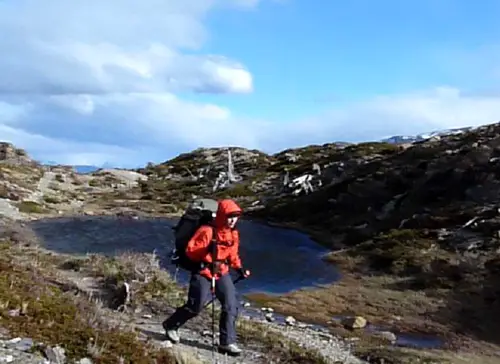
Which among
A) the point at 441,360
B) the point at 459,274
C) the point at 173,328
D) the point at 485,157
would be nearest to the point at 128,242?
the point at 459,274

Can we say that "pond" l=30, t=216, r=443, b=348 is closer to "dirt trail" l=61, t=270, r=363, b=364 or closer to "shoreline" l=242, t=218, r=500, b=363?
"shoreline" l=242, t=218, r=500, b=363

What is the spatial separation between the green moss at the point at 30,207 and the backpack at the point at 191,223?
1822 inches

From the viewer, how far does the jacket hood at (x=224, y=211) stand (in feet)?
39.4

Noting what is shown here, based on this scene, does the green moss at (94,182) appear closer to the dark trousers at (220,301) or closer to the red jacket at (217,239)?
the dark trousers at (220,301)

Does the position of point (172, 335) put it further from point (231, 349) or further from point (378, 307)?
point (378, 307)

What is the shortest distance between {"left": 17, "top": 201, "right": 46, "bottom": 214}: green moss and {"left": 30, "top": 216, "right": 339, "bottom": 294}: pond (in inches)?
158

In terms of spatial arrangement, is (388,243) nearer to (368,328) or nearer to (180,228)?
(368,328)

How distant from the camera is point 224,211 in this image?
12023 mm

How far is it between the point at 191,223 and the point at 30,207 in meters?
48.8

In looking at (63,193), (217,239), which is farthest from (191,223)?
(63,193)

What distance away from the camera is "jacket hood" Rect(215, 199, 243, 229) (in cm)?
1202

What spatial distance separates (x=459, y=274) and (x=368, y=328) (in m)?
8.22

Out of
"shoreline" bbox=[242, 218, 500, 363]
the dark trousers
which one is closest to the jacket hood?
the dark trousers

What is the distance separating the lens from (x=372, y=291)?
28.2 m
